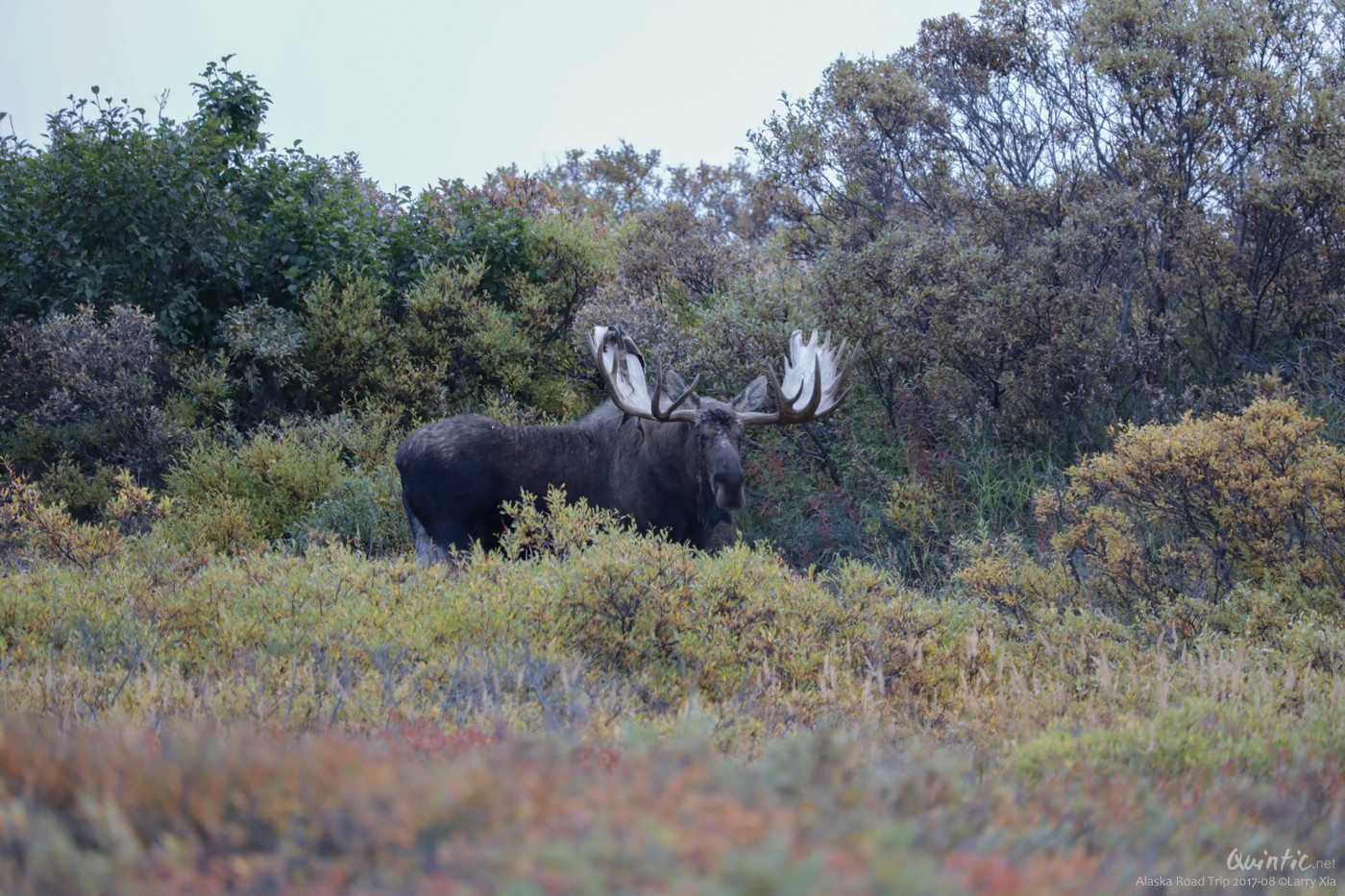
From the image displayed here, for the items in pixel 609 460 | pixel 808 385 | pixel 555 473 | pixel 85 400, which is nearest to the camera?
pixel 555 473

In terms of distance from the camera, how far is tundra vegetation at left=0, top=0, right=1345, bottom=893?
1.82m

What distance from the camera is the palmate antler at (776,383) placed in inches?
324

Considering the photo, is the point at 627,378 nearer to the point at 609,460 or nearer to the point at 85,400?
the point at 609,460

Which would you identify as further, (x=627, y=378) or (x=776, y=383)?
(x=627, y=378)

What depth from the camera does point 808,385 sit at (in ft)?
29.3

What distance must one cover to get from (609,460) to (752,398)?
4.00 feet

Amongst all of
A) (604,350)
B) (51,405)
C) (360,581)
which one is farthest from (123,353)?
(360,581)

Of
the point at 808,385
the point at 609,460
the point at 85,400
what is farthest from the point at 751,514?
the point at 85,400

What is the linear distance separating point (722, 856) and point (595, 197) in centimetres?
2191

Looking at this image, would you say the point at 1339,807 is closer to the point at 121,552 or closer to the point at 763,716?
the point at 763,716

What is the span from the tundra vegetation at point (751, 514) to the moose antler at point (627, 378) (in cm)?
108

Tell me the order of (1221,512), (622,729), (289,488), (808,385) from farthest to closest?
(289,488) < (808,385) < (1221,512) < (622,729)

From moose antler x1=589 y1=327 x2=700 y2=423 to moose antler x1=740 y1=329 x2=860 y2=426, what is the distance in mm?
648

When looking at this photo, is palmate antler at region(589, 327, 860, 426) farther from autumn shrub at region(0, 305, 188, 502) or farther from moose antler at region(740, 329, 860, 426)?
autumn shrub at region(0, 305, 188, 502)
